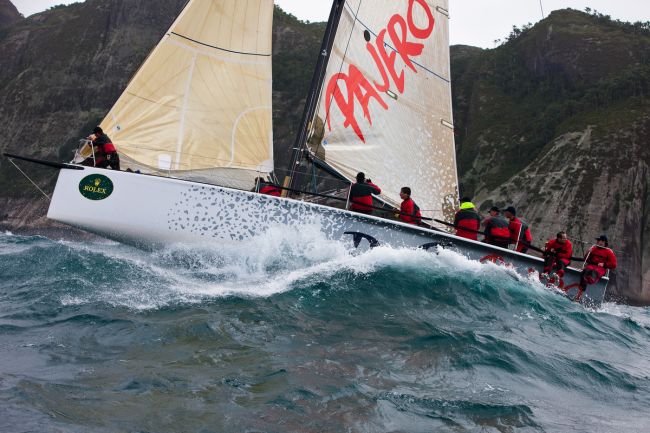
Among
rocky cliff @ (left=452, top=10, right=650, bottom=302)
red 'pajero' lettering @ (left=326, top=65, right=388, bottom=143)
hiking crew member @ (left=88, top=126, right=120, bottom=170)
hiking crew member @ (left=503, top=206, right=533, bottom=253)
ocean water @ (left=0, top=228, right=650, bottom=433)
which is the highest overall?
rocky cliff @ (left=452, top=10, right=650, bottom=302)

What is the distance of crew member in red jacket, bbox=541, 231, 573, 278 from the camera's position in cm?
1172

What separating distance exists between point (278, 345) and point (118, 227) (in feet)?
14.2

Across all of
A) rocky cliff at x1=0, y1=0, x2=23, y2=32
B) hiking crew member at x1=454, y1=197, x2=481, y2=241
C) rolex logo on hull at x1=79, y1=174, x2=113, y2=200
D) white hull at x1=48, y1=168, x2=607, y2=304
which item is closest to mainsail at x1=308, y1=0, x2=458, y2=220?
hiking crew member at x1=454, y1=197, x2=481, y2=241

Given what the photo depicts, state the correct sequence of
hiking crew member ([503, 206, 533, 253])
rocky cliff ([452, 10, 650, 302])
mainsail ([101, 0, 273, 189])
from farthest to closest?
rocky cliff ([452, 10, 650, 302]), hiking crew member ([503, 206, 533, 253]), mainsail ([101, 0, 273, 189])

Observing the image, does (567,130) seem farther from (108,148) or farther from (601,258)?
(108,148)

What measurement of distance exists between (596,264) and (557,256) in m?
1.05

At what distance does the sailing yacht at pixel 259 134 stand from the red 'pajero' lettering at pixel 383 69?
0.02 m

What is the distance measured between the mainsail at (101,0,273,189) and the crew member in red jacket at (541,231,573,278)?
5220 mm

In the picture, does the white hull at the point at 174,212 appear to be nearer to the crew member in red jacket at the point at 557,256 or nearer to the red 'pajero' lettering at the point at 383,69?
the red 'pajero' lettering at the point at 383,69

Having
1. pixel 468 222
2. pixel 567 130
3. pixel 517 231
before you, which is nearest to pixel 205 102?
pixel 468 222

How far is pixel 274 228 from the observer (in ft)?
32.2

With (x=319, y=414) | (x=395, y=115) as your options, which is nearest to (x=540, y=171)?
(x=395, y=115)

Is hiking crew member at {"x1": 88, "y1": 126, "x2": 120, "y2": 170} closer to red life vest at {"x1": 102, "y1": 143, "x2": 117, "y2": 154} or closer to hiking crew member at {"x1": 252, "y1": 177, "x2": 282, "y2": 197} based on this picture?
red life vest at {"x1": 102, "y1": 143, "x2": 117, "y2": 154}

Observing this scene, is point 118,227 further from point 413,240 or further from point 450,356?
point 450,356
